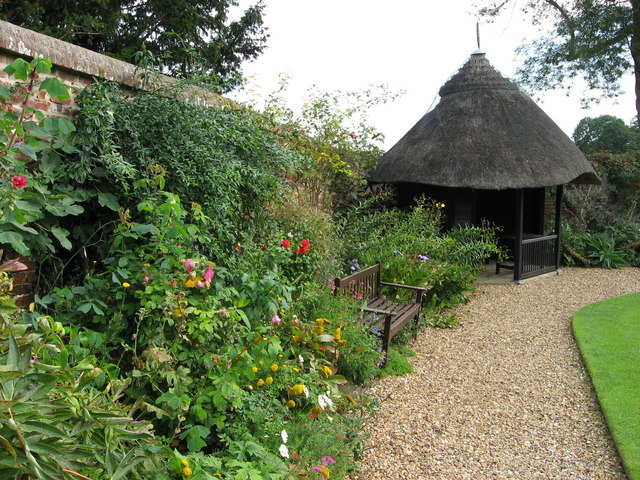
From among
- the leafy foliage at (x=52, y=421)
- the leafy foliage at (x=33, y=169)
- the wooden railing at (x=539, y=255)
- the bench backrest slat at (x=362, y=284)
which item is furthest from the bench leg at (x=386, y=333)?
Result: the wooden railing at (x=539, y=255)

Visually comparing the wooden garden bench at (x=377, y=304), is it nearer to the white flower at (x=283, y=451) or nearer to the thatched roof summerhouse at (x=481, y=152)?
the white flower at (x=283, y=451)

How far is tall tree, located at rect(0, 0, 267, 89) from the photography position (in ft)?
34.4

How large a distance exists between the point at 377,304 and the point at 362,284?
33cm

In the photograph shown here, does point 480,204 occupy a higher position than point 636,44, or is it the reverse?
point 636,44

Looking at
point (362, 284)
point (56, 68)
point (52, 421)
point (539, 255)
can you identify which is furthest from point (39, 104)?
point (539, 255)

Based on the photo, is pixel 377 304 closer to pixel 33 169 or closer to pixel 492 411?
pixel 492 411

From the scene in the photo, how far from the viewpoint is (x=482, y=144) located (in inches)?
376

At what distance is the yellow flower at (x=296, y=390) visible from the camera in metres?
3.15

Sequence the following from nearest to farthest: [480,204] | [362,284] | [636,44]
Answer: [362,284]
[480,204]
[636,44]

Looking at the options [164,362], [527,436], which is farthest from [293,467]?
[527,436]

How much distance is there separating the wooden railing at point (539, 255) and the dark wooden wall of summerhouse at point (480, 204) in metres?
0.97

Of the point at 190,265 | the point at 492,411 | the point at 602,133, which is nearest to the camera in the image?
the point at 190,265

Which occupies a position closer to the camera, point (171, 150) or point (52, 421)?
point (52, 421)

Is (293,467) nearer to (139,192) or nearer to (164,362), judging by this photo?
(164,362)
